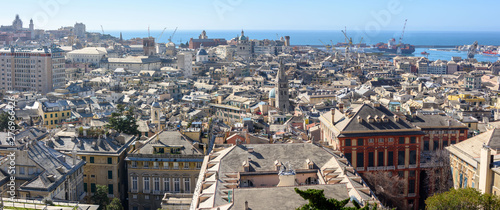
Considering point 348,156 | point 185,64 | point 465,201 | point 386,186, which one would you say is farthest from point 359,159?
point 185,64

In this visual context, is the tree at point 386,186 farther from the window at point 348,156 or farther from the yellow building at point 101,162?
the yellow building at point 101,162

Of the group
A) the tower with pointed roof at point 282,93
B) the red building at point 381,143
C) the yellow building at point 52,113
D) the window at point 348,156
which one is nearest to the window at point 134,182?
the red building at point 381,143

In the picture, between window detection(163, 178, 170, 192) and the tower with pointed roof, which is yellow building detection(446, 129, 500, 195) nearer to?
window detection(163, 178, 170, 192)

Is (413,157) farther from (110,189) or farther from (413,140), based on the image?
(110,189)

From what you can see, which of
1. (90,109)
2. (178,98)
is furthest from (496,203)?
(178,98)

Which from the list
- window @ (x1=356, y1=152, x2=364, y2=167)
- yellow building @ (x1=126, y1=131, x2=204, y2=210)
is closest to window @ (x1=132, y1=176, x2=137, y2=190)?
yellow building @ (x1=126, y1=131, x2=204, y2=210)
